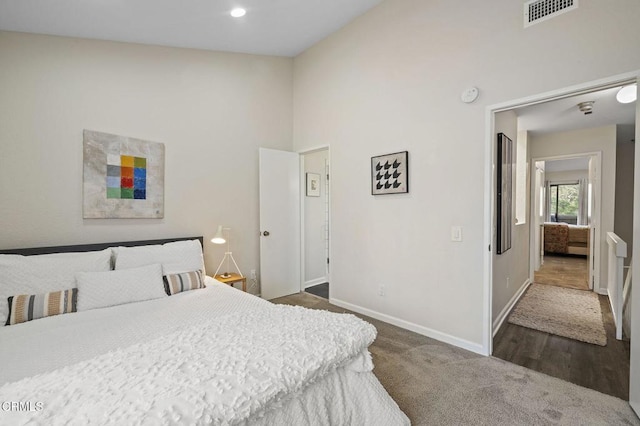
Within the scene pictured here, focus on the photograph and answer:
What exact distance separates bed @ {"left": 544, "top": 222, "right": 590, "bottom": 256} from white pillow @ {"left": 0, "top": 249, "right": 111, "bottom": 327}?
8.77 metres


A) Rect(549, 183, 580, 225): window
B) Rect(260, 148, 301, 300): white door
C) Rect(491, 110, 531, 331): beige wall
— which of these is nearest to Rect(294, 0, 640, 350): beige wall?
Rect(491, 110, 531, 331): beige wall

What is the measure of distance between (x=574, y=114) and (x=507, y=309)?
265 cm

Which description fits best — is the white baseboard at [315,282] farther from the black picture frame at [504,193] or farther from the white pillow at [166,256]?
the black picture frame at [504,193]

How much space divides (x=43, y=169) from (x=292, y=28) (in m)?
2.82

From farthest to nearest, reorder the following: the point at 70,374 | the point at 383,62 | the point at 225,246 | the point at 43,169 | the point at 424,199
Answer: the point at 225,246 < the point at 383,62 < the point at 424,199 < the point at 43,169 < the point at 70,374

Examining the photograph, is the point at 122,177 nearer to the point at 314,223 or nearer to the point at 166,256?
the point at 166,256

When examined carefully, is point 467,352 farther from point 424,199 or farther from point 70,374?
point 70,374

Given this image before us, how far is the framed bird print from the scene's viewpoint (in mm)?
2994

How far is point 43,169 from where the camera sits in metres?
2.53

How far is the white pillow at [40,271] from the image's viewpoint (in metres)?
2.04

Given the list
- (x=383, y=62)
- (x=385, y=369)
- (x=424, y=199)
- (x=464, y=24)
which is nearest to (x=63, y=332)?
(x=385, y=369)

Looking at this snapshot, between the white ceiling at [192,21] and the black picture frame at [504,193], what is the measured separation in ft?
6.81

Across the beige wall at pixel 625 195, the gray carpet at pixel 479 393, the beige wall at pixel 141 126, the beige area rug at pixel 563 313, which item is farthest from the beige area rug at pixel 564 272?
the beige wall at pixel 141 126

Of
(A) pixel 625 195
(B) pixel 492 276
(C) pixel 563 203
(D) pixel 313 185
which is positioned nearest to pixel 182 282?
(D) pixel 313 185
